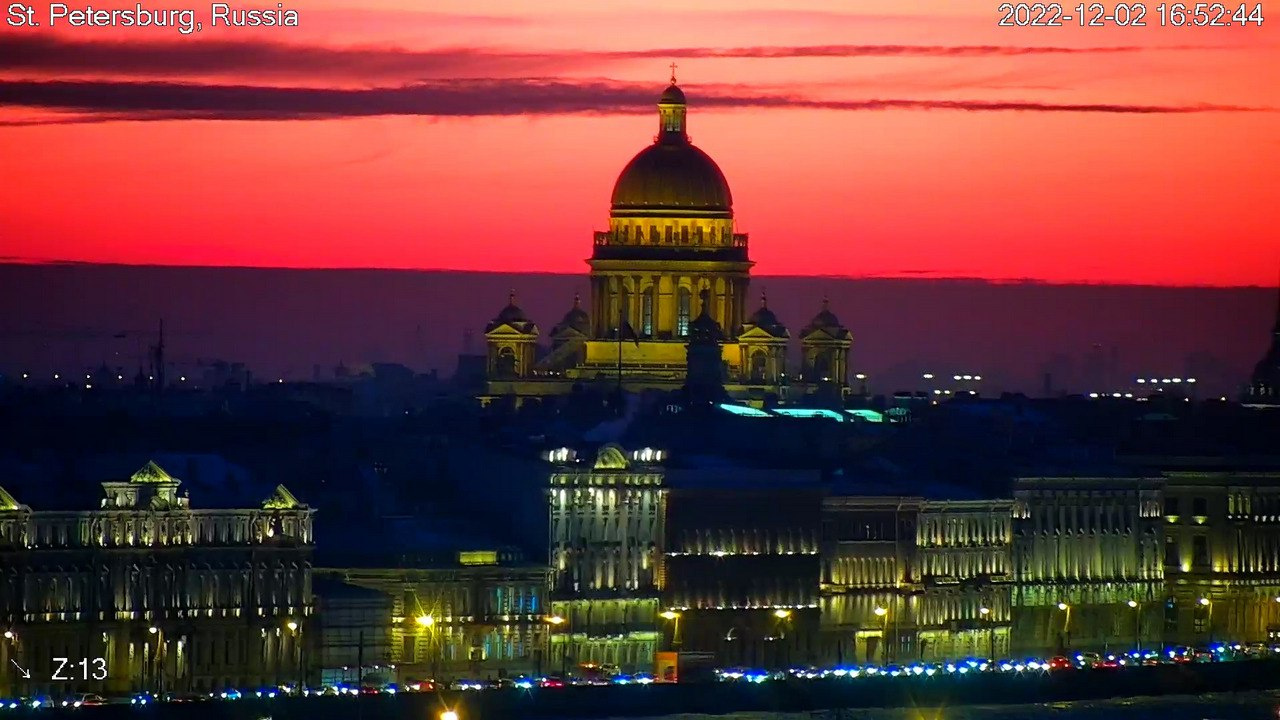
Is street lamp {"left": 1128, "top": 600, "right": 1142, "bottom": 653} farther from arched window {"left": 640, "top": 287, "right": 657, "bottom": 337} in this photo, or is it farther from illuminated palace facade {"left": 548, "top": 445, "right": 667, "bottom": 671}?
arched window {"left": 640, "top": 287, "right": 657, "bottom": 337}

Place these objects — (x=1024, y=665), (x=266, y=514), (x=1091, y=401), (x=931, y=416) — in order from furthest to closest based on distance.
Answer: (x=1091, y=401) → (x=931, y=416) → (x=1024, y=665) → (x=266, y=514)

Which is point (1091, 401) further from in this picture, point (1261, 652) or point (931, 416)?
point (1261, 652)

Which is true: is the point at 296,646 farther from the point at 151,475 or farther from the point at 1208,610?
the point at 1208,610

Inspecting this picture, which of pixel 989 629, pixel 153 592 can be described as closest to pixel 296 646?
pixel 153 592

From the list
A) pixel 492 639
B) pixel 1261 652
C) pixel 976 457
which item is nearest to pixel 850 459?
pixel 976 457

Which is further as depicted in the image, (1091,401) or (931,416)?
(1091,401)

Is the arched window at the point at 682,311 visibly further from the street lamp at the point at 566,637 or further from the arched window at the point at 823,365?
the street lamp at the point at 566,637
